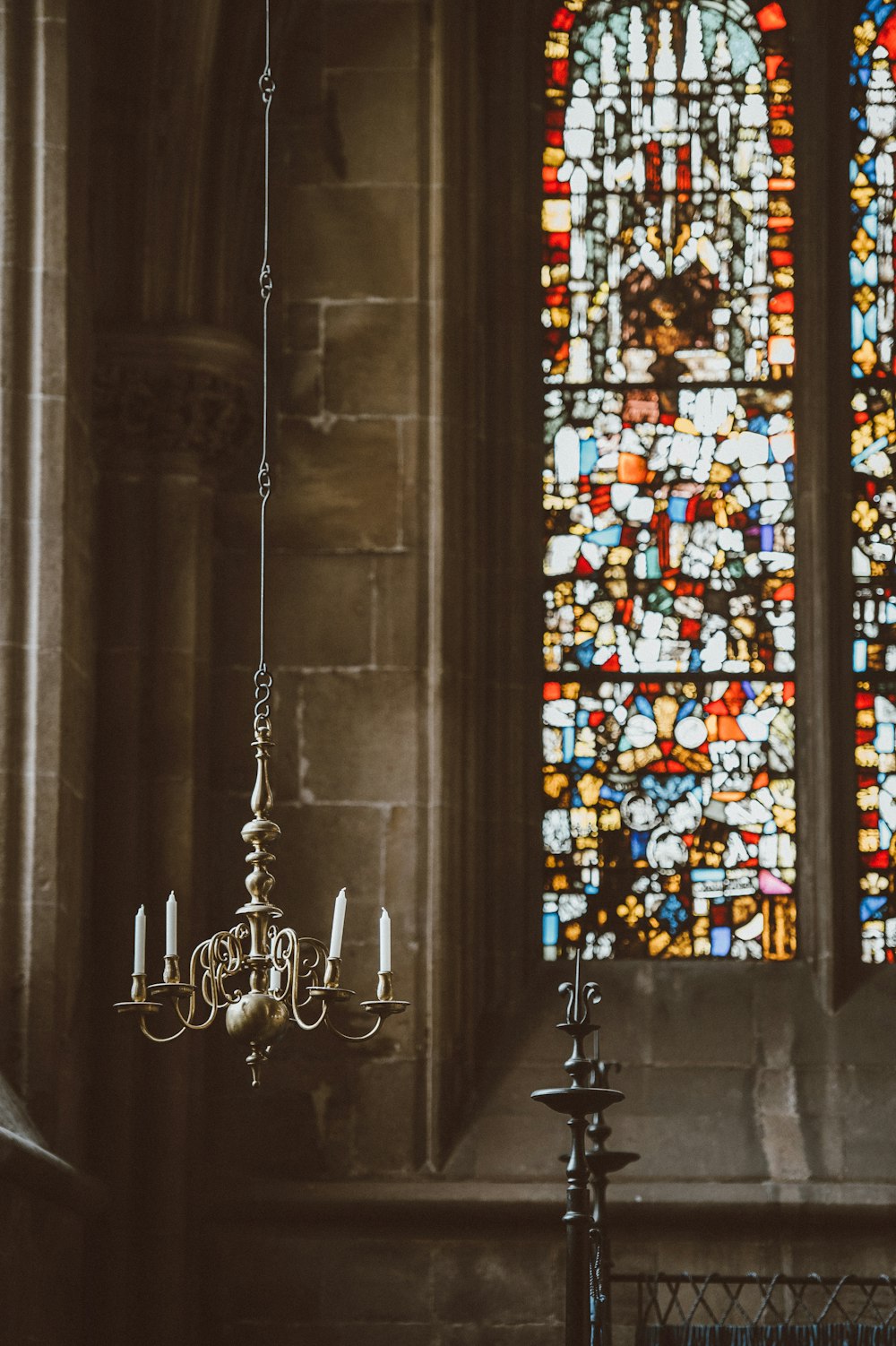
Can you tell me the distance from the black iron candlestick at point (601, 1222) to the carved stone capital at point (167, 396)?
3.01 meters

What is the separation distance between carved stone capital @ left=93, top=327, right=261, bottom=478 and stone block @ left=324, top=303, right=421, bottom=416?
1.38 feet

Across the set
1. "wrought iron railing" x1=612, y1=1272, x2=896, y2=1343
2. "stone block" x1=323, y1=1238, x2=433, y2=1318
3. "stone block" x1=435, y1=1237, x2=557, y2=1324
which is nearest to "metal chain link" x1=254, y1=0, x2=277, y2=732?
"stone block" x1=323, y1=1238, x2=433, y2=1318

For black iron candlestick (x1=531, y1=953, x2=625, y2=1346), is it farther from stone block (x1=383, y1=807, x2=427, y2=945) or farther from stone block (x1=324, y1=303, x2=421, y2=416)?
stone block (x1=324, y1=303, x2=421, y2=416)

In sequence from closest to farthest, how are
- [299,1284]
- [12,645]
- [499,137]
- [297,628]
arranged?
[12,645], [299,1284], [297,628], [499,137]

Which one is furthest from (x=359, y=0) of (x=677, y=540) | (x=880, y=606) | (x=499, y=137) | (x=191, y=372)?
(x=880, y=606)

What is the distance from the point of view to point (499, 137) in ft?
38.4

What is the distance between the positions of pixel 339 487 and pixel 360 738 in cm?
103

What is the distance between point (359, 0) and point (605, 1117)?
4672 mm

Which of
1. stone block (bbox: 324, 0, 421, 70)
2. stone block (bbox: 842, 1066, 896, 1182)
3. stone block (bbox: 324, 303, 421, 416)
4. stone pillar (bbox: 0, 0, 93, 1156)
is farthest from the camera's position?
stone block (bbox: 324, 0, 421, 70)

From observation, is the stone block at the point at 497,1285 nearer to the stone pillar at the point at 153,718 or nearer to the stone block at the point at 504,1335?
the stone block at the point at 504,1335

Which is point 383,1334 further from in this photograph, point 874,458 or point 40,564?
point 874,458

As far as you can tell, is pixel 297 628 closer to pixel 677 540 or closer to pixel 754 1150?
pixel 677 540

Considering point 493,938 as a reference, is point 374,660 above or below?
above

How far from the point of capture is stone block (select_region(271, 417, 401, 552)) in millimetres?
11031
